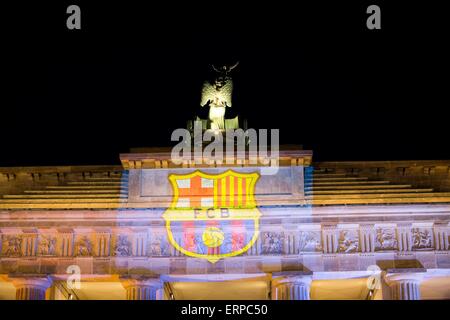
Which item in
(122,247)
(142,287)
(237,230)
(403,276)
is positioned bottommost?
(142,287)

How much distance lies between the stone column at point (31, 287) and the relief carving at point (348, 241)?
36.3 feet

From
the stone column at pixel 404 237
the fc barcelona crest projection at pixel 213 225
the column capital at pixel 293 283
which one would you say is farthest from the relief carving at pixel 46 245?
the stone column at pixel 404 237

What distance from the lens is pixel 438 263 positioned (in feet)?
75.2

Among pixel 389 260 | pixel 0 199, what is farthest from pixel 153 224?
pixel 389 260

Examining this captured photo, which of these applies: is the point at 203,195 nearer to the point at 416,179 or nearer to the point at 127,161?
the point at 127,161

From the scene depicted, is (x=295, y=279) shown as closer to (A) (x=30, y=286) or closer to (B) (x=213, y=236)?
(B) (x=213, y=236)

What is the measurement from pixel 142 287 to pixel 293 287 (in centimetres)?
554

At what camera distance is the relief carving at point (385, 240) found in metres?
23.3

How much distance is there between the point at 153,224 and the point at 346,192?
749 cm

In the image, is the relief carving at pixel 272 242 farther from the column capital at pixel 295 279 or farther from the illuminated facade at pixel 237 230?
the column capital at pixel 295 279

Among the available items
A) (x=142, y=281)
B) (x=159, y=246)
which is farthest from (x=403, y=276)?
(x=142, y=281)

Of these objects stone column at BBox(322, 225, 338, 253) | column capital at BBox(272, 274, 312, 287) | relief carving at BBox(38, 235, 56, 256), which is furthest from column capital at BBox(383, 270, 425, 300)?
relief carving at BBox(38, 235, 56, 256)

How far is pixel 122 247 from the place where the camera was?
77.5 ft

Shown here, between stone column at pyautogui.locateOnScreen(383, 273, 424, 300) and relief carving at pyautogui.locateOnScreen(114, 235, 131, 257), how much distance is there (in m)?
9.64
